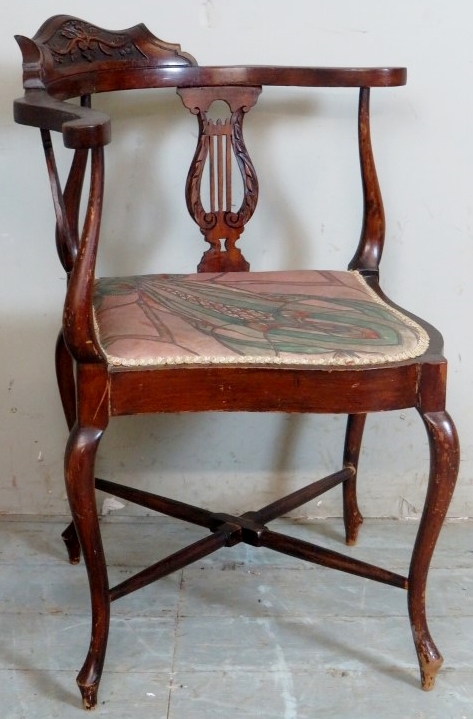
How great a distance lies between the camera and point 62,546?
183cm

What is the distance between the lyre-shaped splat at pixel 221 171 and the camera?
5.25 feet

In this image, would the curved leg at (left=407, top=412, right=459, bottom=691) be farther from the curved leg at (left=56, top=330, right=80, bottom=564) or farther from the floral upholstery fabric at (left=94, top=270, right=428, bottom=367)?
the curved leg at (left=56, top=330, right=80, bottom=564)

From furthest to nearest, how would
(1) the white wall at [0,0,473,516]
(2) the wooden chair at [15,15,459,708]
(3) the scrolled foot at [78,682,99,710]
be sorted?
(1) the white wall at [0,0,473,516]
(3) the scrolled foot at [78,682,99,710]
(2) the wooden chair at [15,15,459,708]

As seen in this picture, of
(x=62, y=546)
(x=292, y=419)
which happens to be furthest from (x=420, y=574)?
(x=62, y=546)

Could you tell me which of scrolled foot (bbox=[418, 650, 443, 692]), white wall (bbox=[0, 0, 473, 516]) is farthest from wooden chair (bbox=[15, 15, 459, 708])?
white wall (bbox=[0, 0, 473, 516])

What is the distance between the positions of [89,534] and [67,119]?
1.76 ft

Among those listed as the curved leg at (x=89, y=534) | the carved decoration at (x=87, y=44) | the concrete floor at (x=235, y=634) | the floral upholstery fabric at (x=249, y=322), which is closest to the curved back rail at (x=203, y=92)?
the carved decoration at (x=87, y=44)

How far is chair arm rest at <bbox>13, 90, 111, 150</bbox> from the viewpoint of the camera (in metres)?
1.08

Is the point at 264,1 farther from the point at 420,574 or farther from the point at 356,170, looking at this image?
the point at 420,574

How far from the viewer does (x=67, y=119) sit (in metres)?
1.14

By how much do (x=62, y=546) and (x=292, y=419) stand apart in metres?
0.50

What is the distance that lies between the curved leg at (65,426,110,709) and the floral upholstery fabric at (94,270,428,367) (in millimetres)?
116

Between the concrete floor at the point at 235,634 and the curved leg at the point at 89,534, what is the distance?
51 millimetres

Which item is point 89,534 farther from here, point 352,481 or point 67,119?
point 352,481
